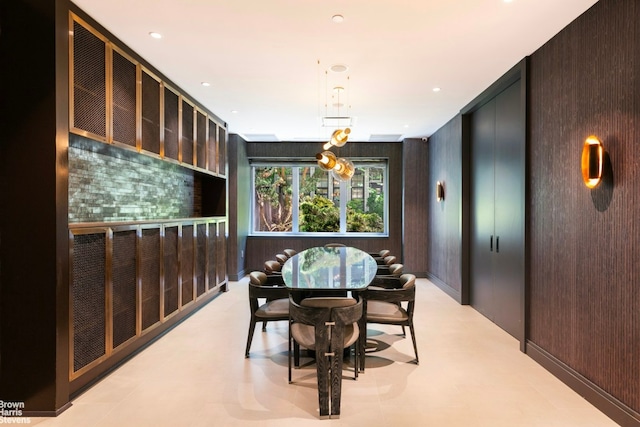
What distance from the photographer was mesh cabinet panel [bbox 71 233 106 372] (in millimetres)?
2652

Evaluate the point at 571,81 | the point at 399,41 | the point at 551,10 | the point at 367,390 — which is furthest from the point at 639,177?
the point at 367,390

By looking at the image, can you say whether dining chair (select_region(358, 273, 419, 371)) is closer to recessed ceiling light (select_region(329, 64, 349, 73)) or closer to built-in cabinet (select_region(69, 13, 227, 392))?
built-in cabinet (select_region(69, 13, 227, 392))

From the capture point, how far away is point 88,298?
2783mm

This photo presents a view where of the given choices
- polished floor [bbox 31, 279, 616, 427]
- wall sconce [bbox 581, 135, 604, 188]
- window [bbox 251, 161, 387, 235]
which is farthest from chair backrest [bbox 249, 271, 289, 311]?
window [bbox 251, 161, 387, 235]

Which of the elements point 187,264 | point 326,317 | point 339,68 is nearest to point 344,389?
point 326,317

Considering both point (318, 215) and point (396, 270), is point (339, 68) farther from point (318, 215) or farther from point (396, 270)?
point (318, 215)

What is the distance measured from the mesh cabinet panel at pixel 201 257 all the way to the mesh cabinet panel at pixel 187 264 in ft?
0.67

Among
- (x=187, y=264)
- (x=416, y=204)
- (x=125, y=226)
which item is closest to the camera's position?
(x=125, y=226)

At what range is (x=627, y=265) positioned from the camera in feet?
7.71

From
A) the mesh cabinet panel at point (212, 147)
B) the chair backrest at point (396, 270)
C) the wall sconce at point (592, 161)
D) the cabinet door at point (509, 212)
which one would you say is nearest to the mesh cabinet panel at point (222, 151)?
the mesh cabinet panel at point (212, 147)

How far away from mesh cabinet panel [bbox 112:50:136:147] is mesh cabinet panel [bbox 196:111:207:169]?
1.60 meters

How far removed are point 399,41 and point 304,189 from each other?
5342 mm

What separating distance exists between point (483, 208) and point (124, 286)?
4.43 metres

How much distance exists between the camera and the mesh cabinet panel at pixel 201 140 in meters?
5.05
